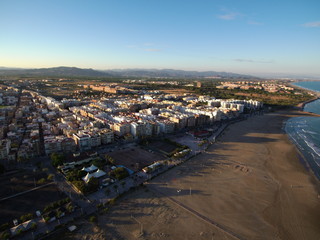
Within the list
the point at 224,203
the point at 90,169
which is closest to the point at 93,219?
the point at 90,169

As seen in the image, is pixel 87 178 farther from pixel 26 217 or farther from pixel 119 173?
pixel 26 217

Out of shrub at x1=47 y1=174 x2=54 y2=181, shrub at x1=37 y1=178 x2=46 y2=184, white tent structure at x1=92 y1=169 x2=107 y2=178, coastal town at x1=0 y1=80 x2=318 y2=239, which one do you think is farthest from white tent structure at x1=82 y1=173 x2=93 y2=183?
shrub at x1=37 y1=178 x2=46 y2=184

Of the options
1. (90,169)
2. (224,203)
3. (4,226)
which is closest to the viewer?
(4,226)

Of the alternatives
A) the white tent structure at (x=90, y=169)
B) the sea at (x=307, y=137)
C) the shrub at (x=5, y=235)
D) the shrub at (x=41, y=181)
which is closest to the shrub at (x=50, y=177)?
the shrub at (x=41, y=181)

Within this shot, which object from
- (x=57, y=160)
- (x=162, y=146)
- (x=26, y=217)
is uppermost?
(x=57, y=160)

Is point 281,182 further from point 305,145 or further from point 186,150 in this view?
point 305,145

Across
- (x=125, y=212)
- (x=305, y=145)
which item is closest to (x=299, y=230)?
(x=125, y=212)
